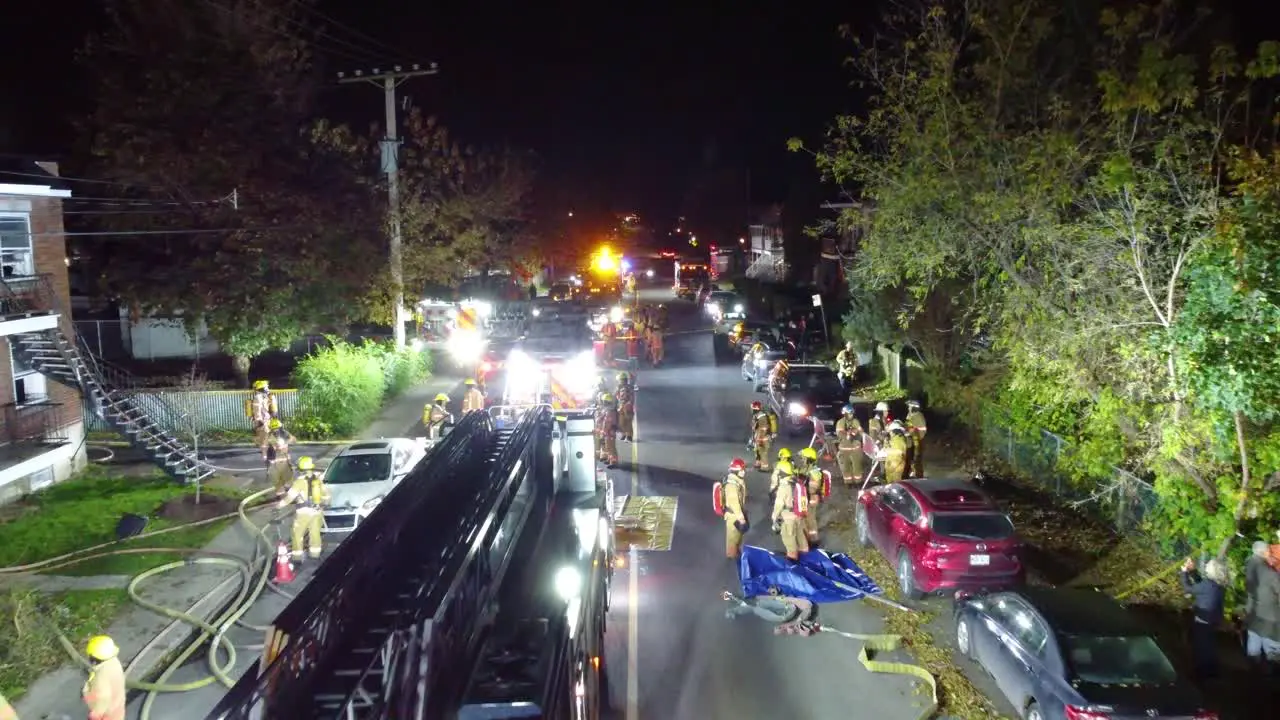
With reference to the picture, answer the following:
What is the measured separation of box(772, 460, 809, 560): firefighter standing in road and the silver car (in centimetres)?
542

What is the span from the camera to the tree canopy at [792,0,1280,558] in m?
9.89

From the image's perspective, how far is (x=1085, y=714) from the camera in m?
7.58

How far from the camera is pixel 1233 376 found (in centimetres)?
952

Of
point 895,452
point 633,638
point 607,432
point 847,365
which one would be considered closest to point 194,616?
point 633,638

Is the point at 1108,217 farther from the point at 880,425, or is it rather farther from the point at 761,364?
the point at 761,364

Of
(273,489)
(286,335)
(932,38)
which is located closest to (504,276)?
(286,335)

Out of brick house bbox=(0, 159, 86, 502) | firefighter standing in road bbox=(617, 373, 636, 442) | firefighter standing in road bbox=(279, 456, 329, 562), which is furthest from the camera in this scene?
firefighter standing in road bbox=(617, 373, 636, 442)

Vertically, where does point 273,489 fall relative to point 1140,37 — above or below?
below

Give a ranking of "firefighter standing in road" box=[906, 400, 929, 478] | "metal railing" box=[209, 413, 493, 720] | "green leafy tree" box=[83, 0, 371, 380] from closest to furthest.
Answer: "metal railing" box=[209, 413, 493, 720] → "firefighter standing in road" box=[906, 400, 929, 478] → "green leafy tree" box=[83, 0, 371, 380]

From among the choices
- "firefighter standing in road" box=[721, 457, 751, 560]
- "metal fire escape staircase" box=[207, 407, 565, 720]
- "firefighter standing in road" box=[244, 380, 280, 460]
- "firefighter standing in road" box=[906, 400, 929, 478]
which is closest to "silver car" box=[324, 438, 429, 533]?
"firefighter standing in road" box=[244, 380, 280, 460]

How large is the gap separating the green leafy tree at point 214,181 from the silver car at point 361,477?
1070 centimetres

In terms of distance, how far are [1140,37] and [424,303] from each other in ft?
102

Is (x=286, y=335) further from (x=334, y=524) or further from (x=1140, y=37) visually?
(x=1140, y=37)

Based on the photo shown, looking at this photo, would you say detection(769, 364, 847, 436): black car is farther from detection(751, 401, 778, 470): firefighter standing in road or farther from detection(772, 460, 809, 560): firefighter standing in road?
detection(772, 460, 809, 560): firefighter standing in road
